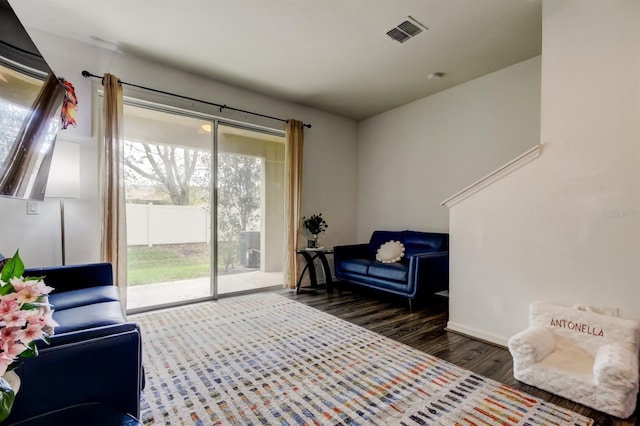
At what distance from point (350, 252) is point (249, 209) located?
5.31 ft

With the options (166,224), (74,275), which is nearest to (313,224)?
(166,224)

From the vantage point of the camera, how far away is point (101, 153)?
3.00m

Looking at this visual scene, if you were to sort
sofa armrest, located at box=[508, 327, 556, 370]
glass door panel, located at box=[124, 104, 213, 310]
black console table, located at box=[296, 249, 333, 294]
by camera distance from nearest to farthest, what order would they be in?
sofa armrest, located at box=[508, 327, 556, 370]
glass door panel, located at box=[124, 104, 213, 310]
black console table, located at box=[296, 249, 333, 294]

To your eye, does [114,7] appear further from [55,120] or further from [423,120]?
[423,120]

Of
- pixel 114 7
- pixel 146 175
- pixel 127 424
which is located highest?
pixel 114 7

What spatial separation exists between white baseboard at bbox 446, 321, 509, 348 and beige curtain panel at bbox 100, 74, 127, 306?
330 centimetres

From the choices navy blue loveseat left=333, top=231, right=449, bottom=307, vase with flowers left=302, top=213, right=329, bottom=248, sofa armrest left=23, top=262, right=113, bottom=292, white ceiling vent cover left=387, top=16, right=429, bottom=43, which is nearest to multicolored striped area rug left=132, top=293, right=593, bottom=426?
sofa armrest left=23, top=262, right=113, bottom=292

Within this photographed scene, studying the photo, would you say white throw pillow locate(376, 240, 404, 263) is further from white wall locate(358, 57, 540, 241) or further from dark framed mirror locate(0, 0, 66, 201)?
dark framed mirror locate(0, 0, 66, 201)

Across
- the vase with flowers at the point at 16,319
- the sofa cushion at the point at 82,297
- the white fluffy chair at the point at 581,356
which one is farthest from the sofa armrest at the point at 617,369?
the sofa cushion at the point at 82,297

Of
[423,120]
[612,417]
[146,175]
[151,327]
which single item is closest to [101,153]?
[146,175]

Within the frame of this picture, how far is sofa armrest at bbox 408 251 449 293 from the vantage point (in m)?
3.26

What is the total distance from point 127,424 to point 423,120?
4535 millimetres

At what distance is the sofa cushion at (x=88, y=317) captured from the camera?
5.03 feet

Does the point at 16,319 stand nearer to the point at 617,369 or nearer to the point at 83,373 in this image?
the point at 83,373
